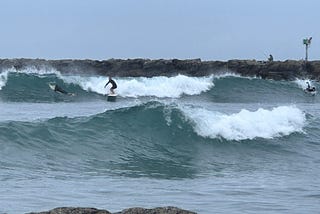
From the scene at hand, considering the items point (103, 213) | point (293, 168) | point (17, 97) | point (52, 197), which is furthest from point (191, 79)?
point (103, 213)

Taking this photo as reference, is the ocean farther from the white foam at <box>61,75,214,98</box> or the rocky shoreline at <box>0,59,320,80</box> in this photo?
the rocky shoreline at <box>0,59,320,80</box>

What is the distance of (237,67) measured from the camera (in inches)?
2266

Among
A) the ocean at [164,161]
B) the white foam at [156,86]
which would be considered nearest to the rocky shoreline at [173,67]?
the white foam at [156,86]

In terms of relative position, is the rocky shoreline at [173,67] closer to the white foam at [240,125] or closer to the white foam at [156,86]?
the white foam at [156,86]

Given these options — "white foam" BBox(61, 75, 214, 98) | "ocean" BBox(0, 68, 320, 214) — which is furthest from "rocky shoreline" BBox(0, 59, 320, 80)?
"ocean" BBox(0, 68, 320, 214)

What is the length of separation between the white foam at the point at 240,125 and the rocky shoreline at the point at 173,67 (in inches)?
1460

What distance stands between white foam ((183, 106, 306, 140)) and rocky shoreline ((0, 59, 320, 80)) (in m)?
37.1

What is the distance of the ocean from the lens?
820 cm

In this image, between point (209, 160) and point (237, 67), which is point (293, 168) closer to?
point (209, 160)

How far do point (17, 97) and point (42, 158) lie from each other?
24.0m

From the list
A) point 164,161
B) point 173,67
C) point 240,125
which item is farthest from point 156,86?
point 164,161

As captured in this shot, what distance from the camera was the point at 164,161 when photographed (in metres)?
12.8

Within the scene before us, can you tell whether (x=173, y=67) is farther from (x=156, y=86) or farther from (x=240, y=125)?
(x=240, y=125)

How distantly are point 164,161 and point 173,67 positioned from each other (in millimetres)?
47089
